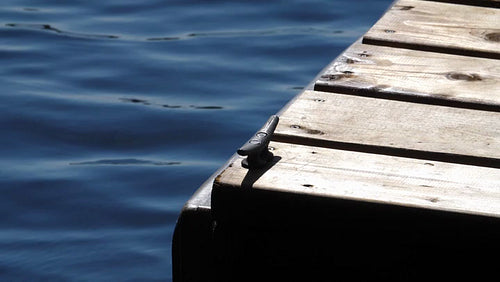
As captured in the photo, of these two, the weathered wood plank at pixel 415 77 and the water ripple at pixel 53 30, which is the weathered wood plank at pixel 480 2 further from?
the water ripple at pixel 53 30

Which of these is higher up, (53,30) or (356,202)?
(356,202)

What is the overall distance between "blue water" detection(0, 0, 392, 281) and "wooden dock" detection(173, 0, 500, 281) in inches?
54.6

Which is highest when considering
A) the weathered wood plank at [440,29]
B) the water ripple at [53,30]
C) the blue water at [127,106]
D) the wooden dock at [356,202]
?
the weathered wood plank at [440,29]

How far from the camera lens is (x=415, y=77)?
7.57ft

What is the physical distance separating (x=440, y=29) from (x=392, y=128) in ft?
2.40

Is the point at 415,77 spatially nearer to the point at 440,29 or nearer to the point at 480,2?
the point at 440,29

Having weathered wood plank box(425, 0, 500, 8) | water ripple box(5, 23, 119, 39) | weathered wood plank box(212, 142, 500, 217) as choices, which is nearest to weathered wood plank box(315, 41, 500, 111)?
weathered wood plank box(212, 142, 500, 217)

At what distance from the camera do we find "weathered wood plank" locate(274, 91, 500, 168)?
6.22ft

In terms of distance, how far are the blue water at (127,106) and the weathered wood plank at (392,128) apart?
1274mm

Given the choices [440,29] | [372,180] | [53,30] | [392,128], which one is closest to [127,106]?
[53,30]

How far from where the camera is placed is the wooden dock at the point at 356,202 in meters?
1.63

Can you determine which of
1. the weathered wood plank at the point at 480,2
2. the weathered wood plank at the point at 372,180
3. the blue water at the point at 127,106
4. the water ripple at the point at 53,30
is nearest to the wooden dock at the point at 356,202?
the weathered wood plank at the point at 372,180

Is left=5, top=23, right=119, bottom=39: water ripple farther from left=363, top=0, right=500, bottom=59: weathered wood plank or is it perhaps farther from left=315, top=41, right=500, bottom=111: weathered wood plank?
left=315, top=41, right=500, bottom=111: weathered wood plank

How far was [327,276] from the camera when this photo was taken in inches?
68.3
